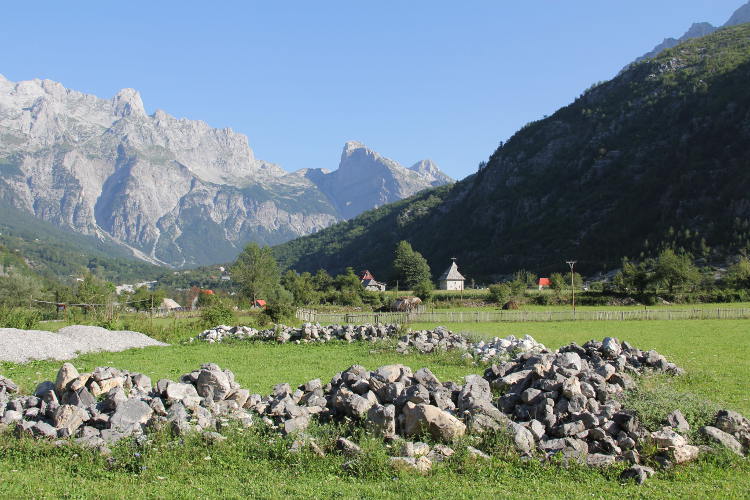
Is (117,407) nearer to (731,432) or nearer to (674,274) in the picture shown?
(731,432)

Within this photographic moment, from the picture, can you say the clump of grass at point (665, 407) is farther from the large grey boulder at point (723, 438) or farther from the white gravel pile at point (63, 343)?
the white gravel pile at point (63, 343)

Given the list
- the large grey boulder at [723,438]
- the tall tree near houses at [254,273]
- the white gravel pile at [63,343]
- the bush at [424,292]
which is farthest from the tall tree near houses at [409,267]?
the large grey boulder at [723,438]

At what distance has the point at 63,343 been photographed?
2558 cm

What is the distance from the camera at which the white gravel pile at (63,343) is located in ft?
77.0

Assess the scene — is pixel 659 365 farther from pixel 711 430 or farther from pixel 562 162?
pixel 562 162

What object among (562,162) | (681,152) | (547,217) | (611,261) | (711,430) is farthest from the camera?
(562,162)

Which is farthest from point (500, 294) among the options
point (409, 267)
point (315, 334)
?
point (409, 267)

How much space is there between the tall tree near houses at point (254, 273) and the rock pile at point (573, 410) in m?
74.0

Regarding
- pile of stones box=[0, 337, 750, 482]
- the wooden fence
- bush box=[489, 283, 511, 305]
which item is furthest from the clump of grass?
bush box=[489, 283, 511, 305]

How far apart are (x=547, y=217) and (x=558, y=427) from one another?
15068 cm

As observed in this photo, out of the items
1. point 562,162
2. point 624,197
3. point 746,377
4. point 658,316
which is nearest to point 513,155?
point 562,162

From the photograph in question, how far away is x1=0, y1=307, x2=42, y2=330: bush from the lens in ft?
110

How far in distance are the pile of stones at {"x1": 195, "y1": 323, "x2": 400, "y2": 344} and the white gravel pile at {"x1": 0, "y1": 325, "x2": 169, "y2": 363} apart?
Result: 12.2 feet

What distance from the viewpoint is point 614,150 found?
6102 inches
